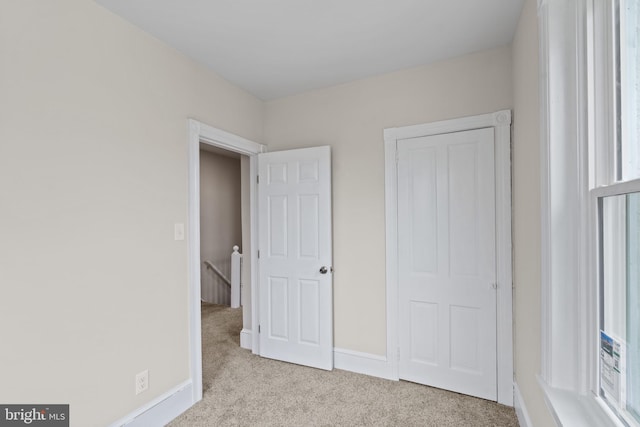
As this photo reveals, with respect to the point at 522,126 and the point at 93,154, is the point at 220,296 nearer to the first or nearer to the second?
the point at 93,154

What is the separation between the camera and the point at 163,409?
1994 millimetres

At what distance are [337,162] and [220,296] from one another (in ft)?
11.9

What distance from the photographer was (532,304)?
1570 millimetres

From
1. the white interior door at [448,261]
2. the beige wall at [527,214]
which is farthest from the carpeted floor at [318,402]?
the beige wall at [527,214]

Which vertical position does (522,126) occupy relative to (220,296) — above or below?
above

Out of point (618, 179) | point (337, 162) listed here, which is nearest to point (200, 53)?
point (337, 162)

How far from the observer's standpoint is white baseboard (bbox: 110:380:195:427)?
72.2 inches

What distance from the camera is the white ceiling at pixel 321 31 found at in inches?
69.5

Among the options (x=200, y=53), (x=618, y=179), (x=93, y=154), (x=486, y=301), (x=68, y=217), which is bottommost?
(x=486, y=301)

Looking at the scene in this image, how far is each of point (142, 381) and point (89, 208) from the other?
1.11m

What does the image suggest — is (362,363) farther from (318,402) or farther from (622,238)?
(622,238)

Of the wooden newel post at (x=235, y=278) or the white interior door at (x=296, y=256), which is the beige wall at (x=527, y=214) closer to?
the white interior door at (x=296, y=256)

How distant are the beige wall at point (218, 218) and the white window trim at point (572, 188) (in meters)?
4.88

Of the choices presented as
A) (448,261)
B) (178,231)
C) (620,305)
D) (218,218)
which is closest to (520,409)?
(448,261)
